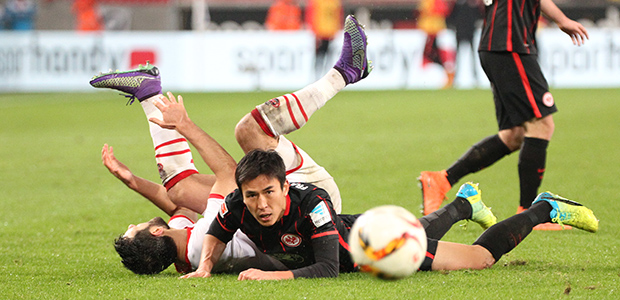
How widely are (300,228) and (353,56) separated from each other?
1.23 m

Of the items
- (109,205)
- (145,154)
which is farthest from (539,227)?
(145,154)

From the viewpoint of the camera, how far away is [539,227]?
4602 mm

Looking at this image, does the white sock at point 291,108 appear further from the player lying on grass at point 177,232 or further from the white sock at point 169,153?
the white sock at point 169,153

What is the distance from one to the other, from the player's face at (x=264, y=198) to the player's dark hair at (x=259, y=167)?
2cm

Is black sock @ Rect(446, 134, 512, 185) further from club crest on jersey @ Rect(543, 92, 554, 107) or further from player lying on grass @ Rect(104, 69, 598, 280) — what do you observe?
player lying on grass @ Rect(104, 69, 598, 280)

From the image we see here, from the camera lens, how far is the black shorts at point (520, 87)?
4711 millimetres

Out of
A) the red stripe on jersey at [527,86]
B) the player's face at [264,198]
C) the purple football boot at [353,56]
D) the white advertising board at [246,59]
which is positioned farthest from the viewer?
the white advertising board at [246,59]

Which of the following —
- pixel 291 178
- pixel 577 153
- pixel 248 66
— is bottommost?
pixel 248 66

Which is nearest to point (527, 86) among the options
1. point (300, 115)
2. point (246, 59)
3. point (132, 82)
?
point (300, 115)

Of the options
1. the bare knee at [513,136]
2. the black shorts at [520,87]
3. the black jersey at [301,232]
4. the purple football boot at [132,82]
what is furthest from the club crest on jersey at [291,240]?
the bare knee at [513,136]

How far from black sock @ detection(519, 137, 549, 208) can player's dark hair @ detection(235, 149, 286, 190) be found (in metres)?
1.91

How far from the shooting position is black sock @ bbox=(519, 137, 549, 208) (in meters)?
4.72

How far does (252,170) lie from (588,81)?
14.2 metres

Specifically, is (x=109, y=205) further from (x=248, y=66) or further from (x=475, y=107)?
(x=248, y=66)
